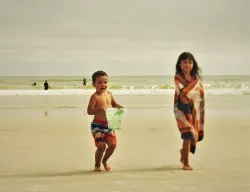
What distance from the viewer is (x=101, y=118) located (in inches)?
211

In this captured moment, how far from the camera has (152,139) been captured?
27.6 ft

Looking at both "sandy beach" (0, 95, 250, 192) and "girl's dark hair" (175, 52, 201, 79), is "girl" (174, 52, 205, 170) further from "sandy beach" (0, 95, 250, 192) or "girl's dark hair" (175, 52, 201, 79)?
"sandy beach" (0, 95, 250, 192)

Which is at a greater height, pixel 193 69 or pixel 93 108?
pixel 193 69

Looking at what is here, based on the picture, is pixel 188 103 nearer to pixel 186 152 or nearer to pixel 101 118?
pixel 186 152

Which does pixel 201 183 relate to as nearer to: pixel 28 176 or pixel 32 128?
pixel 28 176

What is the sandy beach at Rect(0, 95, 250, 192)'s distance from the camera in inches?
190

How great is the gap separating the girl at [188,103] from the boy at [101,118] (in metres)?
0.84

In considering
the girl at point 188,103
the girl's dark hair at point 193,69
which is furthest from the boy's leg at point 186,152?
the girl's dark hair at point 193,69

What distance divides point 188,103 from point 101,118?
1089 millimetres

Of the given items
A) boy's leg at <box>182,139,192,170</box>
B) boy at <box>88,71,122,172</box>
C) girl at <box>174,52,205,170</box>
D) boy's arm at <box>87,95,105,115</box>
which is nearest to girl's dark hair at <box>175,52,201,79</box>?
girl at <box>174,52,205,170</box>

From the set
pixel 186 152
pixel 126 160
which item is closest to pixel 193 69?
pixel 186 152

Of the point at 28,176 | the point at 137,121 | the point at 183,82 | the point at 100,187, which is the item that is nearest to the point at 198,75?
the point at 183,82

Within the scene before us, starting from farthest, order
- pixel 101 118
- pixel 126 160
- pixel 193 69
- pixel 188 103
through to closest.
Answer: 1. pixel 126 160
2. pixel 193 69
3. pixel 188 103
4. pixel 101 118

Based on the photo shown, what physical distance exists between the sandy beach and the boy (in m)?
0.30
